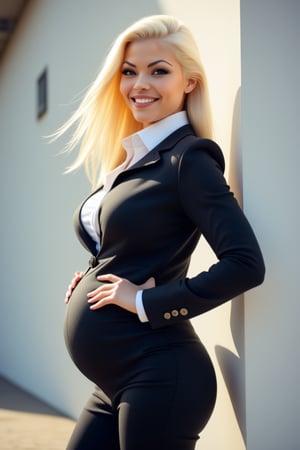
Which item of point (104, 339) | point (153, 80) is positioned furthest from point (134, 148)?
point (104, 339)

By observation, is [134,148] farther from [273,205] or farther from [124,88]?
[273,205]

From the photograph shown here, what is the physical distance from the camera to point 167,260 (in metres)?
1.83

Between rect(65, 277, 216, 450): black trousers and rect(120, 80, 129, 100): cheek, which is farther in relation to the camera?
rect(120, 80, 129, 100): cheek

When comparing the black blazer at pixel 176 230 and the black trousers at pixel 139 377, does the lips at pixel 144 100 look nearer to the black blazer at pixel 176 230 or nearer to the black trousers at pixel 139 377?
the black blazer at pixel 176 230

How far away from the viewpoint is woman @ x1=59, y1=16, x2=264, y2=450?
5.60ft

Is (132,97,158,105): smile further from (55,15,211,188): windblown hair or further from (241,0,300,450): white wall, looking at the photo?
(241,0,300,450): white wall

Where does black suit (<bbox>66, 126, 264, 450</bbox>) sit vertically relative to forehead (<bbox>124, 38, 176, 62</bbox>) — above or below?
below

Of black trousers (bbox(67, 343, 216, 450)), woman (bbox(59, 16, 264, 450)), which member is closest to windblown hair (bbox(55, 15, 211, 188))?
woman (bbox(59, 16, 264, 450))

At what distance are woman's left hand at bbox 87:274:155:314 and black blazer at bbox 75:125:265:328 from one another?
1.2 inches

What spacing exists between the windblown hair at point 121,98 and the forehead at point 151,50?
0.04ft

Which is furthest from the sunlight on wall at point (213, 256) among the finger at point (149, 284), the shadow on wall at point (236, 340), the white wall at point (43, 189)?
the white wall at point (43, 189)

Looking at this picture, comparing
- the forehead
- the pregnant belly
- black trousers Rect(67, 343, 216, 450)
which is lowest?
black trousers Rect(67, 343, 216, 450)

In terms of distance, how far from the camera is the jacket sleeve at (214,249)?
168cm

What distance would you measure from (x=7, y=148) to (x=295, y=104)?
4.70 metres
